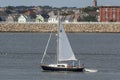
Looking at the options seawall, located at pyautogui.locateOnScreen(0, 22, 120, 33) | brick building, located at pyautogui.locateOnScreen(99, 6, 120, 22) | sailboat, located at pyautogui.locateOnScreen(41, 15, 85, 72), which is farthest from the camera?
brick building, located at pyautogui.locateOnScreen(99, 6, 120, 22)

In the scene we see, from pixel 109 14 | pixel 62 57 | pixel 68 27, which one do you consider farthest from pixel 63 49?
pixel 109 14

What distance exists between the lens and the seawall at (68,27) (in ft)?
535

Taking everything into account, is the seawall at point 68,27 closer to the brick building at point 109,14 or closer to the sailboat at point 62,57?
the brick building at point 109,14

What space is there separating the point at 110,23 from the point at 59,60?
106928 mm

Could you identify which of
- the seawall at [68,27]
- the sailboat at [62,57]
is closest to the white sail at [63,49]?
the sailboat at [62,57]

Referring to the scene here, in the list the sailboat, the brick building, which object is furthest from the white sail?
the brick building

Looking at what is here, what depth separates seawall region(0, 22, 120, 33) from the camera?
16312 cm

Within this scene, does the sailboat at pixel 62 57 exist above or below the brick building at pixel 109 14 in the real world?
above

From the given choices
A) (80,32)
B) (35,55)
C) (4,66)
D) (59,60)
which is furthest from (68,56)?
(80,32)

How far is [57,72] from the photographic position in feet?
192

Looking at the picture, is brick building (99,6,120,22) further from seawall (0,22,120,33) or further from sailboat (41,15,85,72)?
sailboat (41,15,85,72)

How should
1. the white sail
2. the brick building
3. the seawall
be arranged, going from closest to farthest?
the white sail < the seawall < the brick building

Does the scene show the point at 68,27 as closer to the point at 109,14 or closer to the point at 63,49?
the point at 109,14

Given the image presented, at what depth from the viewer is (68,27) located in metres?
163
